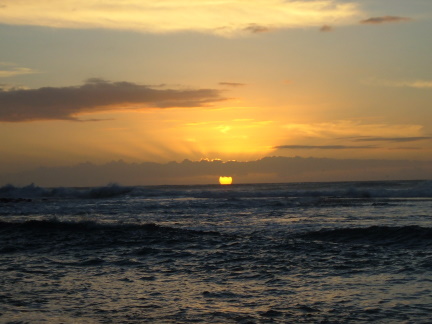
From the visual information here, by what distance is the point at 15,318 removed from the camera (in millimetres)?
7770

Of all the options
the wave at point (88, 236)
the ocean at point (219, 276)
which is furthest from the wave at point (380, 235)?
the wave at point (88, 236)

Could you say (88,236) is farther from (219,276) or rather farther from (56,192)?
(56,192)

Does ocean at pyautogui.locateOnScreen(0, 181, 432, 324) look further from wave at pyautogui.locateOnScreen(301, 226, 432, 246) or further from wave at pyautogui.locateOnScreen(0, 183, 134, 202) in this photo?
wave at pyautogui.locateOnScreen(0, 183, 134, 202)

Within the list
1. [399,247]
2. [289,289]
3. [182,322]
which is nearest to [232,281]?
[289,289]

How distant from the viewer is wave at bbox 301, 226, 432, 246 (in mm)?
15231

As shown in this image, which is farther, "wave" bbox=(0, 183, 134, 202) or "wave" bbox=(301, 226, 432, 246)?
"wave" bbox=(0, 183, 134, 202)

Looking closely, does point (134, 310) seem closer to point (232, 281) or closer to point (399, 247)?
point (232, 281)

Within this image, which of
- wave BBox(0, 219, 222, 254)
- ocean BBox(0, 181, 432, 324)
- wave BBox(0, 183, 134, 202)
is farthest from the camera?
wave BBox(0, 183, 134, 202)

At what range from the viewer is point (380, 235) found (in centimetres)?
1627

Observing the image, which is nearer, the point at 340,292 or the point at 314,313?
the point at 314,313

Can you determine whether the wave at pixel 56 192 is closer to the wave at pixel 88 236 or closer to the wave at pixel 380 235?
the wave at pixel 88 236

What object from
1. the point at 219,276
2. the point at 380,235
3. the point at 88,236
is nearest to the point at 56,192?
the point at 88,236

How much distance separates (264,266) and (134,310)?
4355 millimetres

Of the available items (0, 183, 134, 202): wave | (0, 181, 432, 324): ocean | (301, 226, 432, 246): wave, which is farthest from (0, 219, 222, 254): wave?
(0, 183, 134, 202): wave
